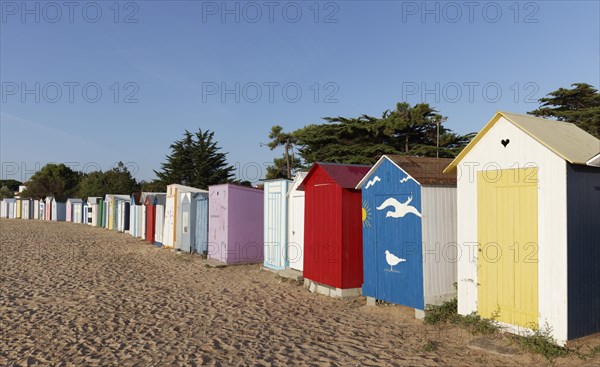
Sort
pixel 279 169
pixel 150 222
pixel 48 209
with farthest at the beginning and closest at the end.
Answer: pixel 48 209 → pixel 279 169 → pixel 150 222

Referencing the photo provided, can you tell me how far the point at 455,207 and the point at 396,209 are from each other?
40.3 inches

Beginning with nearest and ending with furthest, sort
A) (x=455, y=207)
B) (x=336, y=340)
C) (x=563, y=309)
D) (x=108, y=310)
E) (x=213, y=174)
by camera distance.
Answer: (x=563, y=309) → (x=336, y=340) → (x=455, y=207) → (x=108, y=310) → (x=213, y=174)

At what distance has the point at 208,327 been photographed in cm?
715

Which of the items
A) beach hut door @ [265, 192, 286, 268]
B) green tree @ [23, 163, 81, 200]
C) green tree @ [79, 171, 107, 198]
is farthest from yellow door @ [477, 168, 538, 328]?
green tree @ [23, 163, 81, 200]

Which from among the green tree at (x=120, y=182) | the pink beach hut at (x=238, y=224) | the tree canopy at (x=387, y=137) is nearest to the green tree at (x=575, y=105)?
the tree canopy at (x=387, y=137)

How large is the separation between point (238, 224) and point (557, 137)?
1026 cm

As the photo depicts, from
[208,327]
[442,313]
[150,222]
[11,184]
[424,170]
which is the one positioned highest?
[11,184]

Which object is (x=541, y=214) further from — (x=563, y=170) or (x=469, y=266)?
(x=469, y=266)

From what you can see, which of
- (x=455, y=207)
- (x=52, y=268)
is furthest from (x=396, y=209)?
(x=52, y=268)

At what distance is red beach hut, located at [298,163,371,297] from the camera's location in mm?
9078

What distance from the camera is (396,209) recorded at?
25.9 ft

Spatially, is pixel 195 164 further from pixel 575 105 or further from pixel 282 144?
pixel 575 105

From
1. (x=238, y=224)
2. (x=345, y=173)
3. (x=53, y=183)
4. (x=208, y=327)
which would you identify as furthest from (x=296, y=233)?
(x=53, y=183)

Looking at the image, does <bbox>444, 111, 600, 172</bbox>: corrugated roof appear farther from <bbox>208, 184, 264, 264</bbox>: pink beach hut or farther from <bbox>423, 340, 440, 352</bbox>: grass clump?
<bbox>208, 184, 264, 264</bbox>: pink beach hut
